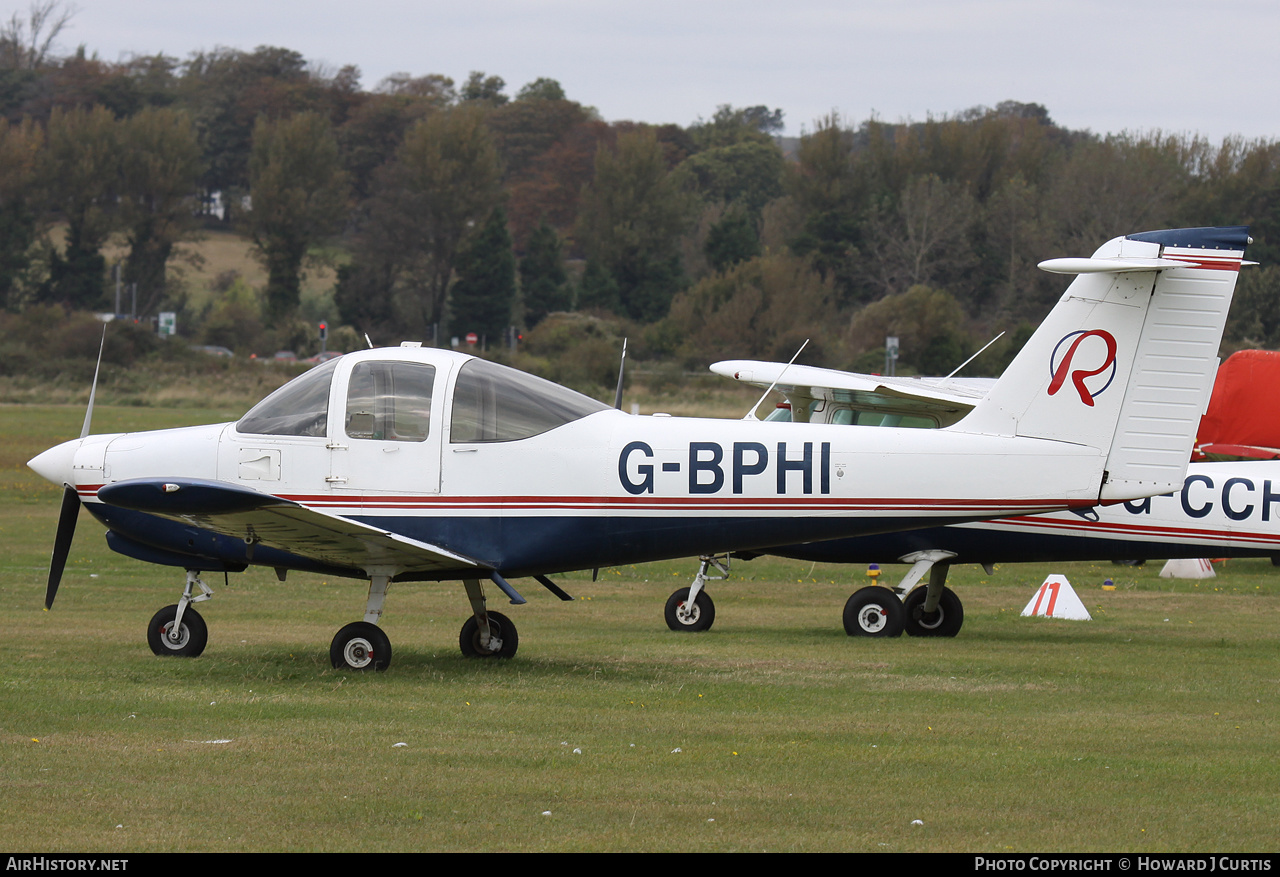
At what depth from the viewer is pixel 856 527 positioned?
10.5 metres

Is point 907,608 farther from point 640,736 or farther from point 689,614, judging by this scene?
point 640,736

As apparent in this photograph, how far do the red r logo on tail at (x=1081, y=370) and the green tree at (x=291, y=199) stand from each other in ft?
275

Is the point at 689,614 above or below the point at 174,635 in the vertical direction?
below

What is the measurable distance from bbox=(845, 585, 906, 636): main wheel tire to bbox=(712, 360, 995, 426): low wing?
6.47 ft

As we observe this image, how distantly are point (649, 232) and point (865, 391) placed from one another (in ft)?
270

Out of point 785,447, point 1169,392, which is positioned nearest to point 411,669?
point 785,447

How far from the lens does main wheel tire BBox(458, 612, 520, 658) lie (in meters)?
11.3

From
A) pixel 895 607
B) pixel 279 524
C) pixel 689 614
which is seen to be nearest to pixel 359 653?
pixel 279 524

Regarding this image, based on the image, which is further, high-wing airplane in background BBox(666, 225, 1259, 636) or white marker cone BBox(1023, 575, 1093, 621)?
white marker cone BBox(1023, 575, 1093, 621)

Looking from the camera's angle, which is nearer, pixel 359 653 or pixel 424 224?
Answer: pixel 359 653

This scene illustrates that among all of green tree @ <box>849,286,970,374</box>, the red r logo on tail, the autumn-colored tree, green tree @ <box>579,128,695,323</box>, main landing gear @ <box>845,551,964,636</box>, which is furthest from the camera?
green tree @ <box>579,128,695,323</box>

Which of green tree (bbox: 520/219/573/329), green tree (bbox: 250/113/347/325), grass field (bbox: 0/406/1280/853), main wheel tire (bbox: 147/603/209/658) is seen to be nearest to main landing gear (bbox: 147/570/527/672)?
main wheel tire (bbox: 147/603/209/658)

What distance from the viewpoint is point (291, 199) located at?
306 feet

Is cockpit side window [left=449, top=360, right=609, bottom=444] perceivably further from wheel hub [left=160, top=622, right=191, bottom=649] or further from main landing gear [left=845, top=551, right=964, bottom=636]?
main landing gear [left=845, top=551, right=964, bottom=636]
